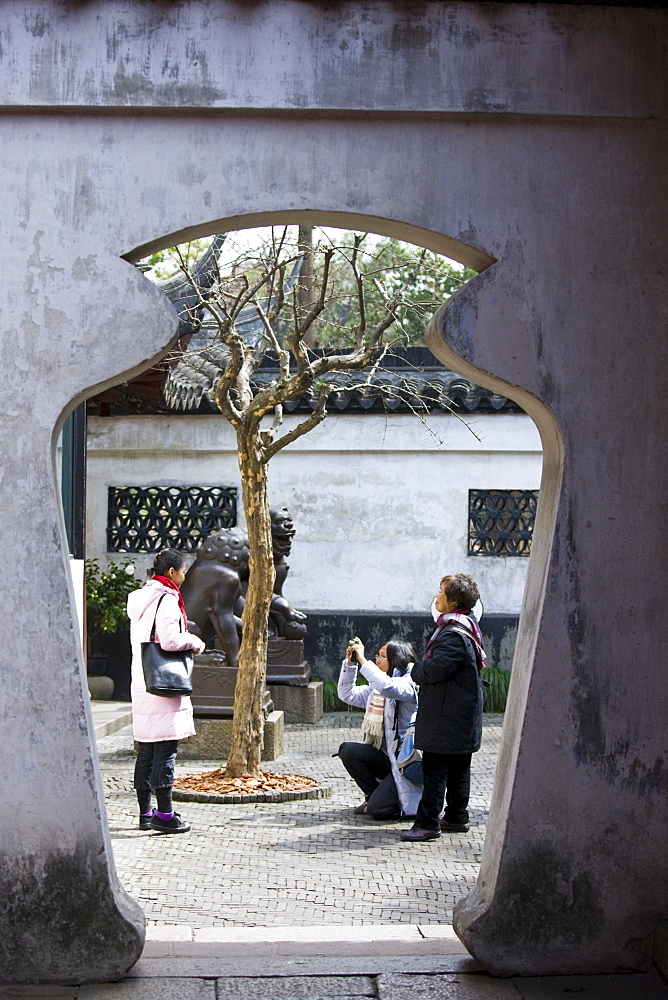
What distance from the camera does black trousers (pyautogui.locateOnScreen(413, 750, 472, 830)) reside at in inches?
273

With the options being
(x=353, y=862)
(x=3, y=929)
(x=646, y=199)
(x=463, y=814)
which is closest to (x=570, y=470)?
(x=646, y=199)

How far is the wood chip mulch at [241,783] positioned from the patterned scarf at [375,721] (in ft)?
3.92

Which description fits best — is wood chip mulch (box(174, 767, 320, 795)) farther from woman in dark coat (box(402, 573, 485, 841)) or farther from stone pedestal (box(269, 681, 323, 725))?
stone pedestal (box(269, 681, 323, 725))

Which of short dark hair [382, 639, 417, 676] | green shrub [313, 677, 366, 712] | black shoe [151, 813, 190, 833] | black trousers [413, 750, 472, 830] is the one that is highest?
short dark hair [382, 639, 417, 676]

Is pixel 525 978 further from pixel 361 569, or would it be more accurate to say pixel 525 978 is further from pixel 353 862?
pixel 361 569

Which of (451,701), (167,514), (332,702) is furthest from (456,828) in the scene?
(167,514)

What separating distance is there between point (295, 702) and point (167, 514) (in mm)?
3444

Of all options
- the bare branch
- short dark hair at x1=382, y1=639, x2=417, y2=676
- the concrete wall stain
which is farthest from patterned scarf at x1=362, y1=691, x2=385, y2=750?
the concrete wall stain

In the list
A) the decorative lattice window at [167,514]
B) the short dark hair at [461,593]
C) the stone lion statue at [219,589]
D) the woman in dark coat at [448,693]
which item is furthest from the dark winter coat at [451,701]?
the decorative lattice window at [167,514]

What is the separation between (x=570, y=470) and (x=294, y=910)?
264cm

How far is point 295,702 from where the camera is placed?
12422mm

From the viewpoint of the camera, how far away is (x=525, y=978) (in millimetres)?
4199

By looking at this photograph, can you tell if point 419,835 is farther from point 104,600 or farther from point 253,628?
point 104,600

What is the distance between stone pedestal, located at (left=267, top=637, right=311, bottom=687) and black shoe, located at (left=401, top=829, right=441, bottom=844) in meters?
5.32
